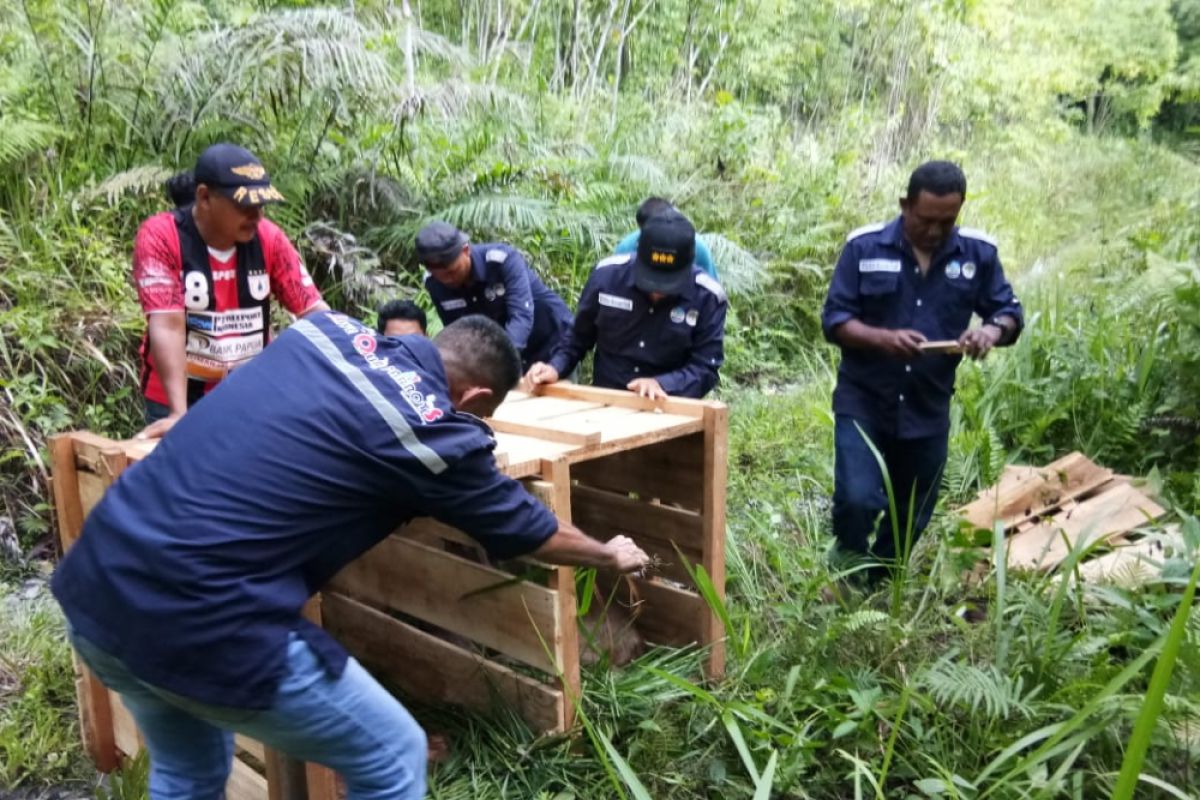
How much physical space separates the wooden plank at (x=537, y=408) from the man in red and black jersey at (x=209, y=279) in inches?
28.9

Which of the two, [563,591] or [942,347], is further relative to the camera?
[942,347]

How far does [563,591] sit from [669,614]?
93 cm

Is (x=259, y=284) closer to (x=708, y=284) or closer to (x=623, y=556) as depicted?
(x=708, y=284)

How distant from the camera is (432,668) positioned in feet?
9.41

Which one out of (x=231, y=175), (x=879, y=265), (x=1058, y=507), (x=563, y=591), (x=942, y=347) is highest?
(x=231, y=175)

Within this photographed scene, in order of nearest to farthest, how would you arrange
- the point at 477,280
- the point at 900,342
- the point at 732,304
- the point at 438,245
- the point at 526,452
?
the point at 526,452
the point at 900,342
the point at 438,245
the point at 477,280
the point at 732,304

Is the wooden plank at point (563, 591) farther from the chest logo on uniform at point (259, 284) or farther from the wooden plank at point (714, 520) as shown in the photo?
the chest logo on uniform at point (259, 284)

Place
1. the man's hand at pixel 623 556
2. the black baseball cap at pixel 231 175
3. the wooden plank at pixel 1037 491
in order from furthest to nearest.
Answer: the wooden plank at pixel 1037 491
the black baseball cap at pixel 231 175
the man's hand at pixel 623 556

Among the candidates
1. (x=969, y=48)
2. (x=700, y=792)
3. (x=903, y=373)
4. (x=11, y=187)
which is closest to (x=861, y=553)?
(x=903, y=373)

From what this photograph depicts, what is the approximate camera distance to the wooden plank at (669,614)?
321 centimetres

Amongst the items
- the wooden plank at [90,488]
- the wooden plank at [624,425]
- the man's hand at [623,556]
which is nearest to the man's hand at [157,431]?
the wooden plank at [90,488]

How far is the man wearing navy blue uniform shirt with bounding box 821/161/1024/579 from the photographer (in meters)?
3.62

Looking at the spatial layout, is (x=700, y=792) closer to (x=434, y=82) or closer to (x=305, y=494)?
(x=305, y=494)

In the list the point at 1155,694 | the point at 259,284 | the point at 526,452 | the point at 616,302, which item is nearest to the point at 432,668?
the point at 526,452
